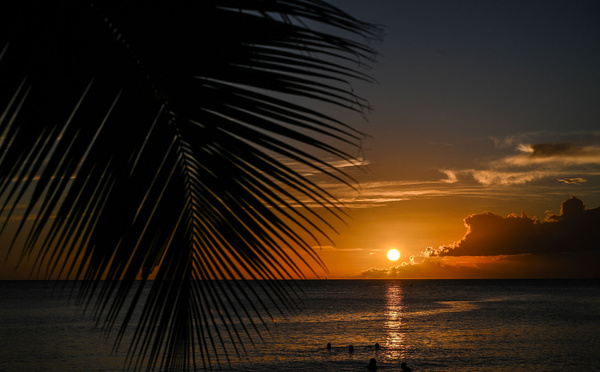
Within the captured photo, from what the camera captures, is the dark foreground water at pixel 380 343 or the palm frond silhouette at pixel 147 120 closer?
the palm frond silhouette at pixel 147 120

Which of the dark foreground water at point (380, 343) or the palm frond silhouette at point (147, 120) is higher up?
the palm frond silhouette at point (147, 120)

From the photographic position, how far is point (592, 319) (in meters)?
60.0

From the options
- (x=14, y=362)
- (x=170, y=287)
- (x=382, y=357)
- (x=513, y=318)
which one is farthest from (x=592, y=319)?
(x=170, y=287)

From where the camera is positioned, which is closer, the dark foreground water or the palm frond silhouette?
the palm frond silhouette

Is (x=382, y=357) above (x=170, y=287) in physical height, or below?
below

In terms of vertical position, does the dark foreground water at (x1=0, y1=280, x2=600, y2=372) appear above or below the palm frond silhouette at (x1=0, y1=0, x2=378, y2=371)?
below

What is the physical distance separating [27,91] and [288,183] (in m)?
0.54

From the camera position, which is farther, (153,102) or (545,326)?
(545,326)

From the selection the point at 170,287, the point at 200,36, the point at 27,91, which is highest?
the point at 200,36

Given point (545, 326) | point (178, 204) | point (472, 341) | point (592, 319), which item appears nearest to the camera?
point (178, 204)

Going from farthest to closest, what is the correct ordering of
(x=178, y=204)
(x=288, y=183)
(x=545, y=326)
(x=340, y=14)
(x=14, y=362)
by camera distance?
(x=545, y=326) < (x=14, y=362) < (x=178, y=204) < (x=288, y=183) < (x=340, y=14)

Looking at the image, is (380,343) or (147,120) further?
(380,343)

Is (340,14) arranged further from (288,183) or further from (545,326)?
(545,326)

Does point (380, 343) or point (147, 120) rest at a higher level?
point (147, 120)
